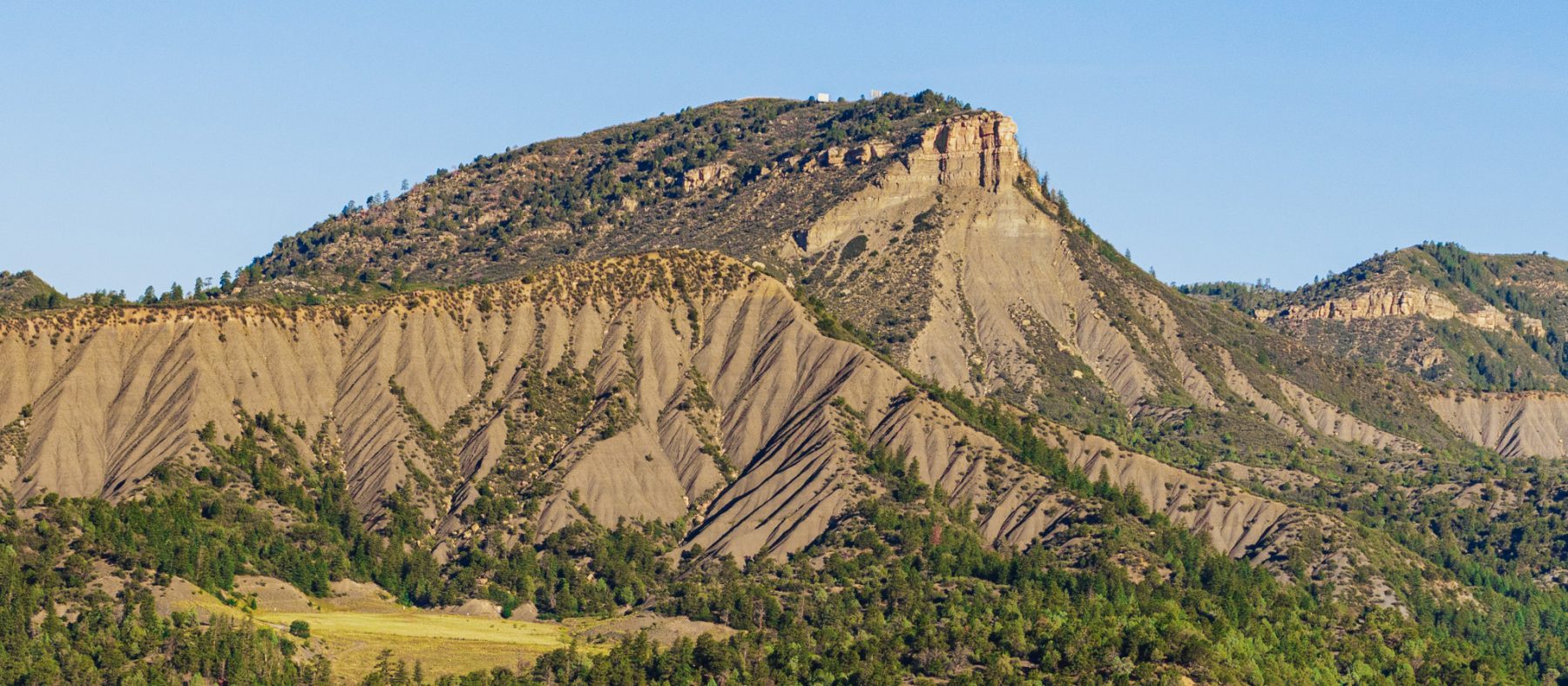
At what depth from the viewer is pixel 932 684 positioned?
655 ft

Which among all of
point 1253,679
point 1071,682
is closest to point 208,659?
point 1071,682

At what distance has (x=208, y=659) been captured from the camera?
19750 cm

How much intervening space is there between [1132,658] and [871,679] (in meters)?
17.4

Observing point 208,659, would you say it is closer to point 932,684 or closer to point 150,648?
point 150,648

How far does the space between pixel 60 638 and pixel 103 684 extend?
7361 mm

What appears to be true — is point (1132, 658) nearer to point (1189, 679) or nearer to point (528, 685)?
point (1189, 679)

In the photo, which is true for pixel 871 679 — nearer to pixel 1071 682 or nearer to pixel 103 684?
pixel 1071 682

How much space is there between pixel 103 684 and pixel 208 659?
24.2 feet

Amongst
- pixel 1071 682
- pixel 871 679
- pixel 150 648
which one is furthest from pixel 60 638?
pixel 1071 682

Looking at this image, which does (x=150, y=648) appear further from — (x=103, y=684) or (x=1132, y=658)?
(x=1132, y=658)

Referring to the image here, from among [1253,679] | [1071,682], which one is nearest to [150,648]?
[1071,682]

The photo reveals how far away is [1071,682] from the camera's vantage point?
195 metres

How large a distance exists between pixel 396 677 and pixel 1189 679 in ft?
171

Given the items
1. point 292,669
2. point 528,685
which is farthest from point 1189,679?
point 292,669
